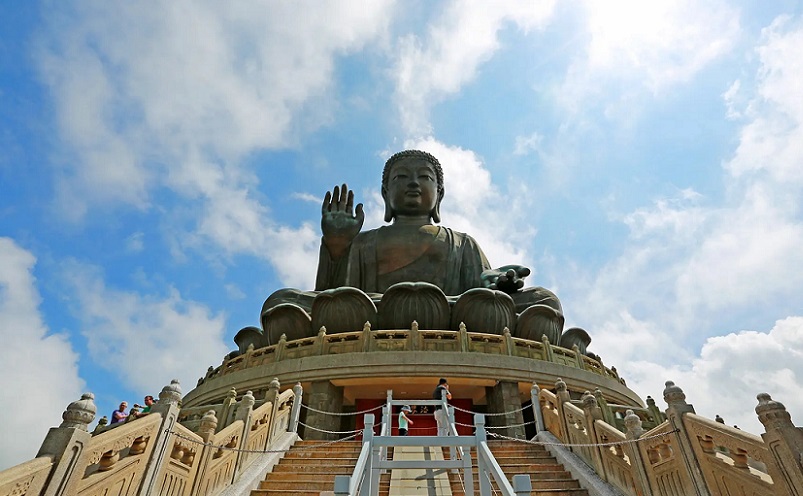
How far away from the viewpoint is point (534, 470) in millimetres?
5973

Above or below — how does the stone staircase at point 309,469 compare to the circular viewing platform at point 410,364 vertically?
below

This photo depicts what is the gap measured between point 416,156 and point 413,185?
5.36 feet

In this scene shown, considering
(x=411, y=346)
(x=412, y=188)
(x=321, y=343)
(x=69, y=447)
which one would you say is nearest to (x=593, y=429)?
(x=69, y=447)

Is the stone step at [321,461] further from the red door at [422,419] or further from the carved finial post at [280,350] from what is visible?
the carved finial post at [280,350]

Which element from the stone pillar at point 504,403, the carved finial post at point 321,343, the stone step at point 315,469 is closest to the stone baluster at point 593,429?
the stone step at point 315,469

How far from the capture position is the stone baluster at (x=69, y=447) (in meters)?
3.31

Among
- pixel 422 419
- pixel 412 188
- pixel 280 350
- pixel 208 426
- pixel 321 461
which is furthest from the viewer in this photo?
pixel 412 188

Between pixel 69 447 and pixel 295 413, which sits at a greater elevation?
pixel 295 413

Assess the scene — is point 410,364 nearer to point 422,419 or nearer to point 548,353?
point 422,419

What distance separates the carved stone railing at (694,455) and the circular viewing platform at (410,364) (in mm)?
4377

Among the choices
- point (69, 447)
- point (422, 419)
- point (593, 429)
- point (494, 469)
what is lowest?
point (494, 469)

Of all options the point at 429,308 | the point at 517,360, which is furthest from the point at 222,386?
the point at 517,360

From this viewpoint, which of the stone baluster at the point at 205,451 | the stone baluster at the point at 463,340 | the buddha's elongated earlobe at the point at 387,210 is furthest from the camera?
the buddha's elongated earlobe at the point at 387,210

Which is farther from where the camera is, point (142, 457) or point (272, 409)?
point (272, 409)
